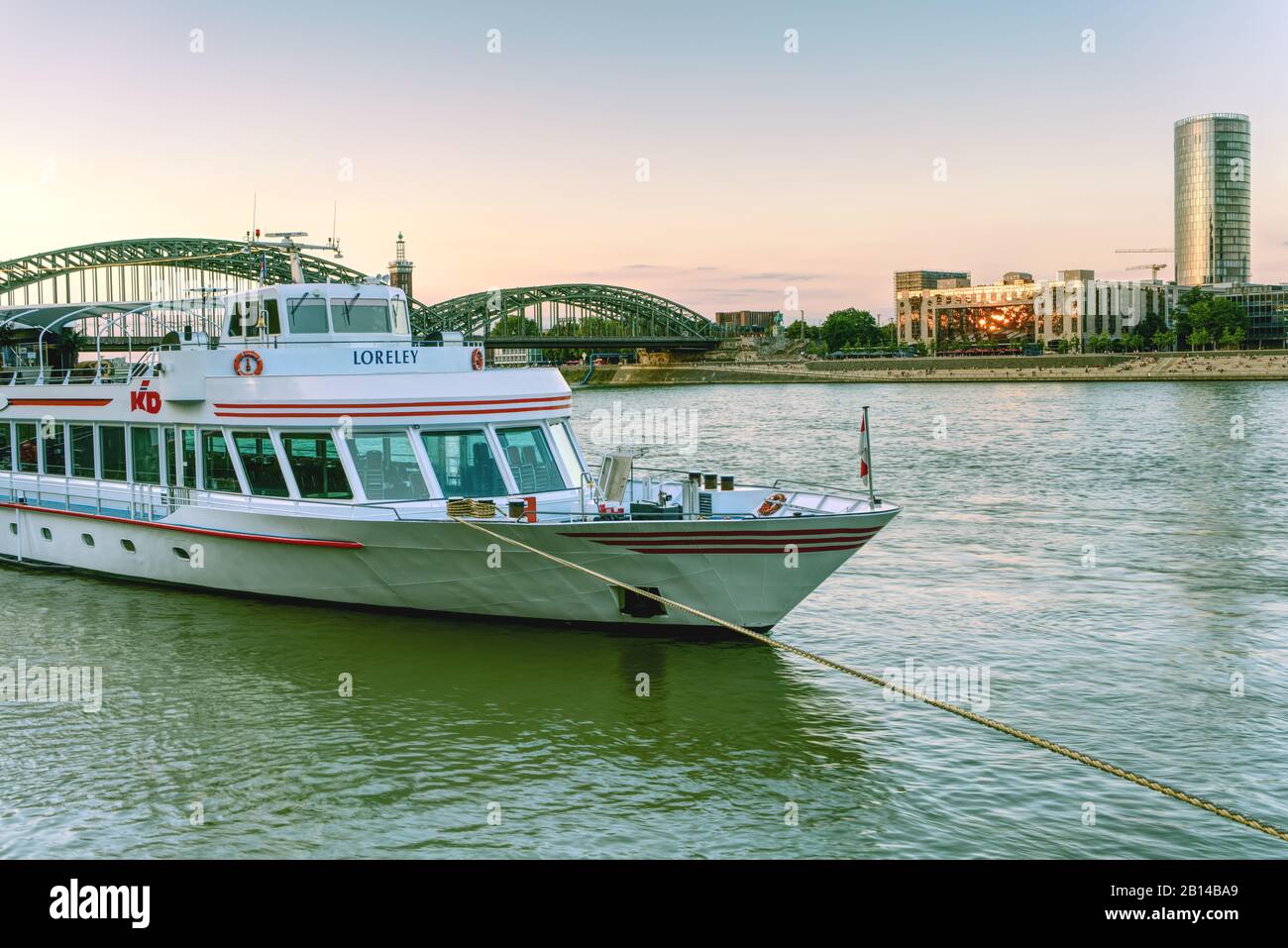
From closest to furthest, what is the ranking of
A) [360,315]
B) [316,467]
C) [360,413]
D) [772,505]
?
1. [772,505]
2. [360,413]
3. [316,467]
4. [360,315]

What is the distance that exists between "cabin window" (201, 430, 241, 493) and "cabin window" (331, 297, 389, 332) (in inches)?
109

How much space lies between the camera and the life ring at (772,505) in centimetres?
1672

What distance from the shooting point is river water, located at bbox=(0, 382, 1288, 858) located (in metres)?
11.2

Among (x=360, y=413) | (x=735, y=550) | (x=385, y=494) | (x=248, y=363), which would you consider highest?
(x=248, y=363)

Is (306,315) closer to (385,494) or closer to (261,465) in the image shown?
(261,465)

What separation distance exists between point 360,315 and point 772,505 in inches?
322

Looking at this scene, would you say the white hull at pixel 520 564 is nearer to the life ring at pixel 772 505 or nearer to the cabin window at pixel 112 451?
the life ring at pixel 772 505

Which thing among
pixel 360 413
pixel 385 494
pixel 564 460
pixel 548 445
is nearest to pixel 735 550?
pixel 564 460

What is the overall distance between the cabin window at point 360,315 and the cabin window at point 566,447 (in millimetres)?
3905

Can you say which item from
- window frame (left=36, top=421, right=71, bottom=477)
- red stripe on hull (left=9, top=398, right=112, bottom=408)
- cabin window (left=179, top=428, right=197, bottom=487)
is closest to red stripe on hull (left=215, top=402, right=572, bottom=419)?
cabin window (left=179, top=428, right=197, bottom=487)

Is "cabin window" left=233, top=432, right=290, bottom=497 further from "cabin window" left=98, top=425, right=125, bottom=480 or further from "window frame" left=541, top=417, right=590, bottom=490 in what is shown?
"window frame" left=541, top=417, right=590, bottom=490

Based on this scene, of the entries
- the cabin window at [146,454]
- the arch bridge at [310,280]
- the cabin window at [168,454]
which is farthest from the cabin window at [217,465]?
the arch bridge at [310,280]

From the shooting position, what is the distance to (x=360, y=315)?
67.0 ft
